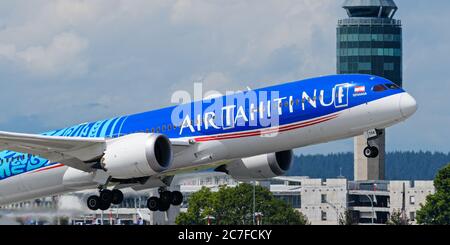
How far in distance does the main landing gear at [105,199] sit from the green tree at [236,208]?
63.8m

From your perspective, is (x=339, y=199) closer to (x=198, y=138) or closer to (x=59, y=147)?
(x=59, y=147)

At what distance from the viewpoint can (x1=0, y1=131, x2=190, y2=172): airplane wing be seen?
5209 cm

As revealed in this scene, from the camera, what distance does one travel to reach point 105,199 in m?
53.8

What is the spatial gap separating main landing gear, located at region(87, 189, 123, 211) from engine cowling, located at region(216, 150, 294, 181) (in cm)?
709

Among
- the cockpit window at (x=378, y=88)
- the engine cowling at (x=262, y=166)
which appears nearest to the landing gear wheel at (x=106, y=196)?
the engine cowling at (x=262, y=166)

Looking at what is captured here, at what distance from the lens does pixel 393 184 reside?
172250 millimetres

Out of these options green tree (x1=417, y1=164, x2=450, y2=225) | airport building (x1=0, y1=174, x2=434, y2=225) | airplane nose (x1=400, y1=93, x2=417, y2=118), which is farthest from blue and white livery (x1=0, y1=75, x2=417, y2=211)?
airport building (x1=0, y1=174, x2=434, y2=225)

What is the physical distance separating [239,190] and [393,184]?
50.2 meters

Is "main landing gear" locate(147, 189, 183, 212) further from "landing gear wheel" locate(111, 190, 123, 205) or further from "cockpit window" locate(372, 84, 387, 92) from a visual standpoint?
"cockpit window" locate(372, 84, 387, 92)

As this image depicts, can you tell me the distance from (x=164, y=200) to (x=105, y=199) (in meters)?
4.22

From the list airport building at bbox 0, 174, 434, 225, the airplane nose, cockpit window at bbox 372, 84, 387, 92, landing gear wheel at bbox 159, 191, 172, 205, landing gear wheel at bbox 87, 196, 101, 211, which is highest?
airport building at bbox 0, 174, 434, 225

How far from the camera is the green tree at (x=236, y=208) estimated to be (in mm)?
119688

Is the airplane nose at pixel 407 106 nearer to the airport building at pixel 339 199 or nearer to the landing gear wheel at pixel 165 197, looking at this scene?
the landing gear wheel at pixel 165 197
